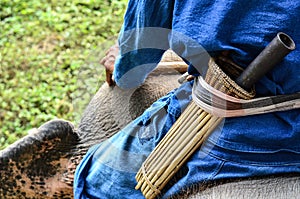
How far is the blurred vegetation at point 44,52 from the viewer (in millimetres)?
2896

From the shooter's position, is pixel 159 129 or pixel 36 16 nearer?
pixel 159 129

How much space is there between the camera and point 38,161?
5.72 ft

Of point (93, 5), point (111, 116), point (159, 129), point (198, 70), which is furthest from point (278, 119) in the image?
point (93, 5)

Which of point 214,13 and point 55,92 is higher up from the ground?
point 214,13

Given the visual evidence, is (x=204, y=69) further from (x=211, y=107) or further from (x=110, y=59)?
(x=110, y=59)

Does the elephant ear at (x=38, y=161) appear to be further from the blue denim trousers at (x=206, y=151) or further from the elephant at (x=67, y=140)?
the blue denim trousers at (x=206, y=151)

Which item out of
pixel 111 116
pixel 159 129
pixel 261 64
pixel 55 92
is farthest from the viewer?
pixel 55 92

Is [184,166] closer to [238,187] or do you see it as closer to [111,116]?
[238,187]

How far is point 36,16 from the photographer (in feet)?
11.5

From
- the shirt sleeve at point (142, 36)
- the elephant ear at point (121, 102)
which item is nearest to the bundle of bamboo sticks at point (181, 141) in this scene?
the shirt sleeve at point (142, 36)

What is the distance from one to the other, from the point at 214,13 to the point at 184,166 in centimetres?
35

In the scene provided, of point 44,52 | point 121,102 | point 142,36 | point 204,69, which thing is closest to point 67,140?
point 121,102

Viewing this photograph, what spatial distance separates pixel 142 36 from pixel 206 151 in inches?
11.6

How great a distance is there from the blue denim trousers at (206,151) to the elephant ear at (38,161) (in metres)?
0.26
